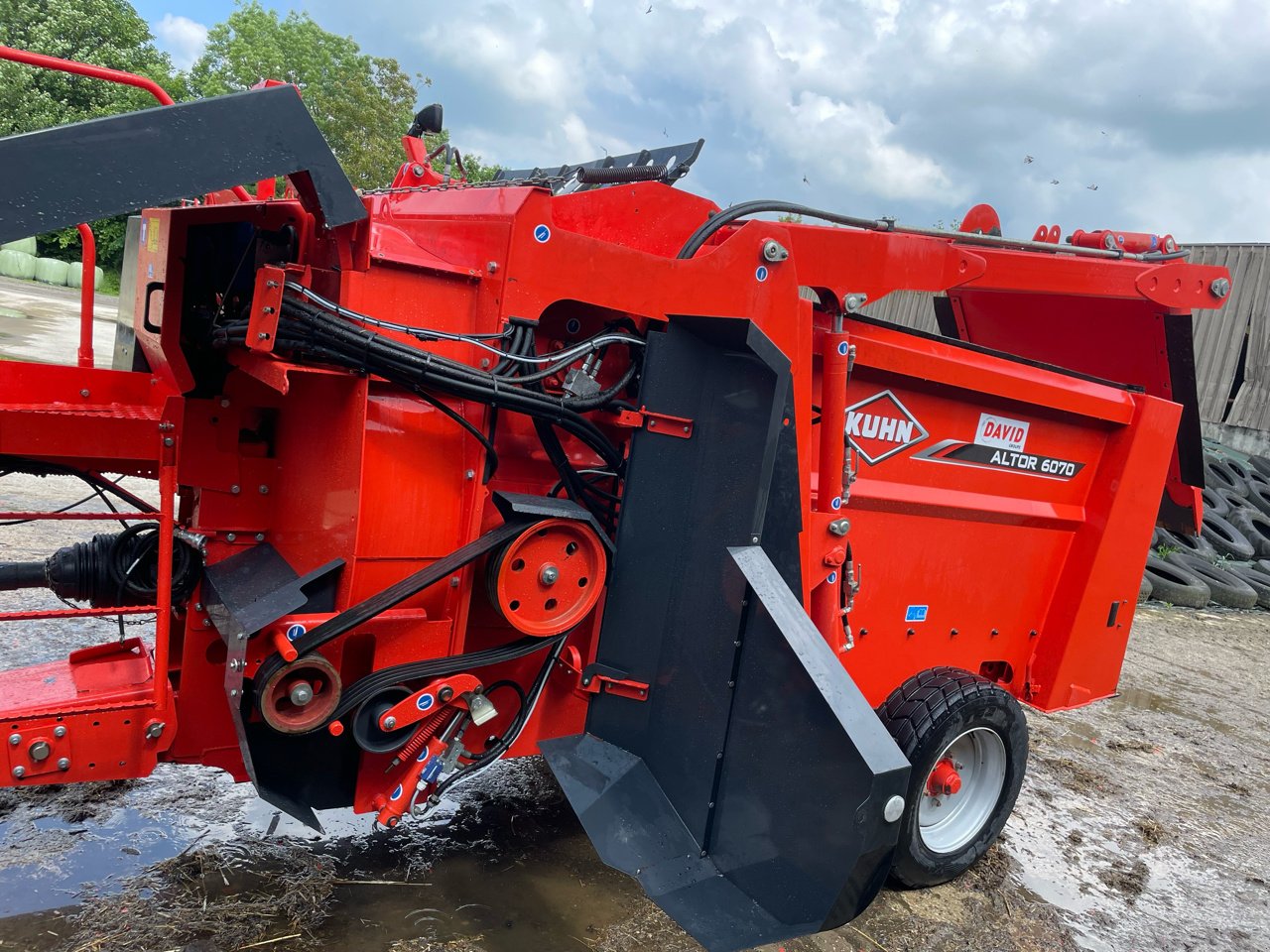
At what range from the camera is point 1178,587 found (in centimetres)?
889

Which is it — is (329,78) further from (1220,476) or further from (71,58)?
(1220,476)

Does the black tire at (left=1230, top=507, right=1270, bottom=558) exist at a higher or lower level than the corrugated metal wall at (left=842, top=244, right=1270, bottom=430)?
lower

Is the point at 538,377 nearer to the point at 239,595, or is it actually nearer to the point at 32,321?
the point at 239,595

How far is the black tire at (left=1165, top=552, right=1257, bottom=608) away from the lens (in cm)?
911

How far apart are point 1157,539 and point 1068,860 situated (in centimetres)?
729

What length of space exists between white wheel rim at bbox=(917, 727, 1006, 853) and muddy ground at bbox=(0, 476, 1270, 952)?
8.2 inches

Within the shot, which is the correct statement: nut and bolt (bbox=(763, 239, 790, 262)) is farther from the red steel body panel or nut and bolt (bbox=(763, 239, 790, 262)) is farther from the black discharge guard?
the black discharge guard

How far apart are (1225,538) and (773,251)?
9640 mm

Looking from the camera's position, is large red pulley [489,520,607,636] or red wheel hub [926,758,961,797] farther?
red wheel hub [926,758,961,797]

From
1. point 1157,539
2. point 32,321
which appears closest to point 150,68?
point 32,321

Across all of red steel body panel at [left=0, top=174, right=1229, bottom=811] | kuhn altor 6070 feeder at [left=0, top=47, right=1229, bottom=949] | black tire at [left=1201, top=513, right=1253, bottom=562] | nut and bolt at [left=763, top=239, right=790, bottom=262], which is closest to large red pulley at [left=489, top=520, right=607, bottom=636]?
kuhn altor 6070 feeder at [left=0, top=47, right=1229, bottom=949]

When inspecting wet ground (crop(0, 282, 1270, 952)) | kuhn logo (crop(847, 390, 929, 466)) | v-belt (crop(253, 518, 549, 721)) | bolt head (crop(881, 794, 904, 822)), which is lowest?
wet ground (crop(0, 282, 1270, 952))

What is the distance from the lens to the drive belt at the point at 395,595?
2.47 metres

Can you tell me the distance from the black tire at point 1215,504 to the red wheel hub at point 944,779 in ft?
28.4
